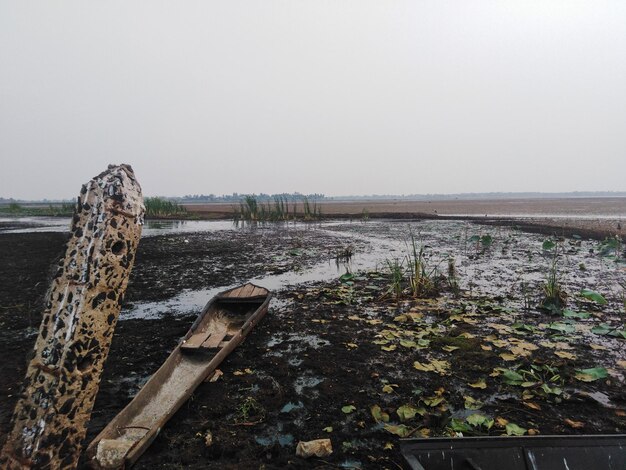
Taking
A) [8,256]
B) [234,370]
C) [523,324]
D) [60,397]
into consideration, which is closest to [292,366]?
[234,370]

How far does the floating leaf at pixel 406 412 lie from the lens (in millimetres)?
3578

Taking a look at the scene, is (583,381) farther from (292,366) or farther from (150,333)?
(150,333)

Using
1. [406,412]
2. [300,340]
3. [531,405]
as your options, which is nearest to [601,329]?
[531,405]

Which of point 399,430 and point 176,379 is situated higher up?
point 176,379

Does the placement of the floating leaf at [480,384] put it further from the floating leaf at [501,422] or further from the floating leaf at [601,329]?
the floating leaf at [601,329]

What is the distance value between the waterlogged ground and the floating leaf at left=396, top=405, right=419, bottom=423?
0.01 meters

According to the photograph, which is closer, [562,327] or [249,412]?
[249,412]

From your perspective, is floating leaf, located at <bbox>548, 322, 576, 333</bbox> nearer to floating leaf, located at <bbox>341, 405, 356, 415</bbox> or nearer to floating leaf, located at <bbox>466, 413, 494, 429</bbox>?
floating leaf, located at <bbox>466, 413, 494, 429</bbox>

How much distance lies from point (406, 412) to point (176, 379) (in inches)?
110

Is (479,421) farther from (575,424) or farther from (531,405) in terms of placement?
(575,424)

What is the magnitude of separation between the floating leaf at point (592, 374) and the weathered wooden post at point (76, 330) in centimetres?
524

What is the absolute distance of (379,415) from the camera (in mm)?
3652

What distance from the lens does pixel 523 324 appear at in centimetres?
615

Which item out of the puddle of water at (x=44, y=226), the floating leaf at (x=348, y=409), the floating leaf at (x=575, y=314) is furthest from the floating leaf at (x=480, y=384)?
the puddle of water at (x=44, y=226)
